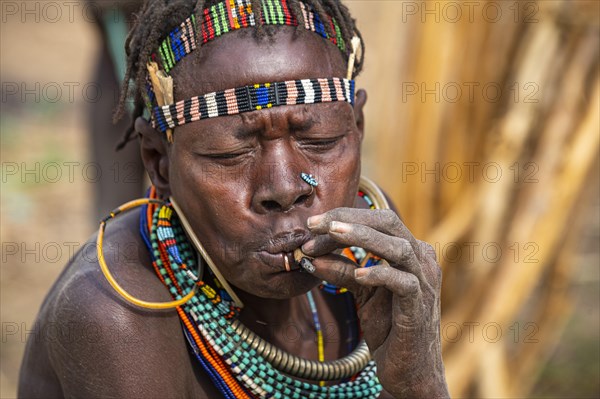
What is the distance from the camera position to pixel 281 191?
2100 mm

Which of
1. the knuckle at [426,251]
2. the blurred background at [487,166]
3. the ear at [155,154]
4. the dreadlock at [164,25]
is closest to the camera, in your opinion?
the knuckle at [426,251]

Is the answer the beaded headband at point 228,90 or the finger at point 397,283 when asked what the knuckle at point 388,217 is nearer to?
the finger at point 397,283

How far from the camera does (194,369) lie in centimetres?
239

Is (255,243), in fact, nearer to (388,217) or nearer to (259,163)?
(259,163)

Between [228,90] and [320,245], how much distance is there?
46 centimetres

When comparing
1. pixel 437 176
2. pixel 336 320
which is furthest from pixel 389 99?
pixel 336 320

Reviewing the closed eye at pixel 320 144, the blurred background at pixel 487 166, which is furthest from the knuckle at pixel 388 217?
the blurred background at pixel 487 166

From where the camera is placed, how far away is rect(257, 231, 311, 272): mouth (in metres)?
2.11

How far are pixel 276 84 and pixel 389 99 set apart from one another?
2.72 metres

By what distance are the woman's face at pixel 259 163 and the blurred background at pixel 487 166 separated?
2.01 meters

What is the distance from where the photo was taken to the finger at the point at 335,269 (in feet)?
6.79

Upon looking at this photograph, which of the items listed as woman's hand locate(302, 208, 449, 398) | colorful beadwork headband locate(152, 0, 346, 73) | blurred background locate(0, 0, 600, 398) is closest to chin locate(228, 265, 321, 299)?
woman's hand locate(302, 208, 449, 398)

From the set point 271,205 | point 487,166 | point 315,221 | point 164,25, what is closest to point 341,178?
point 271,205

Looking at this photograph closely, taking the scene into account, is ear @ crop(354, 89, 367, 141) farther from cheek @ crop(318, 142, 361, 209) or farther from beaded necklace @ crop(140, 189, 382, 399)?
beaded necklace @ crop(140, 189, 382, 399)
